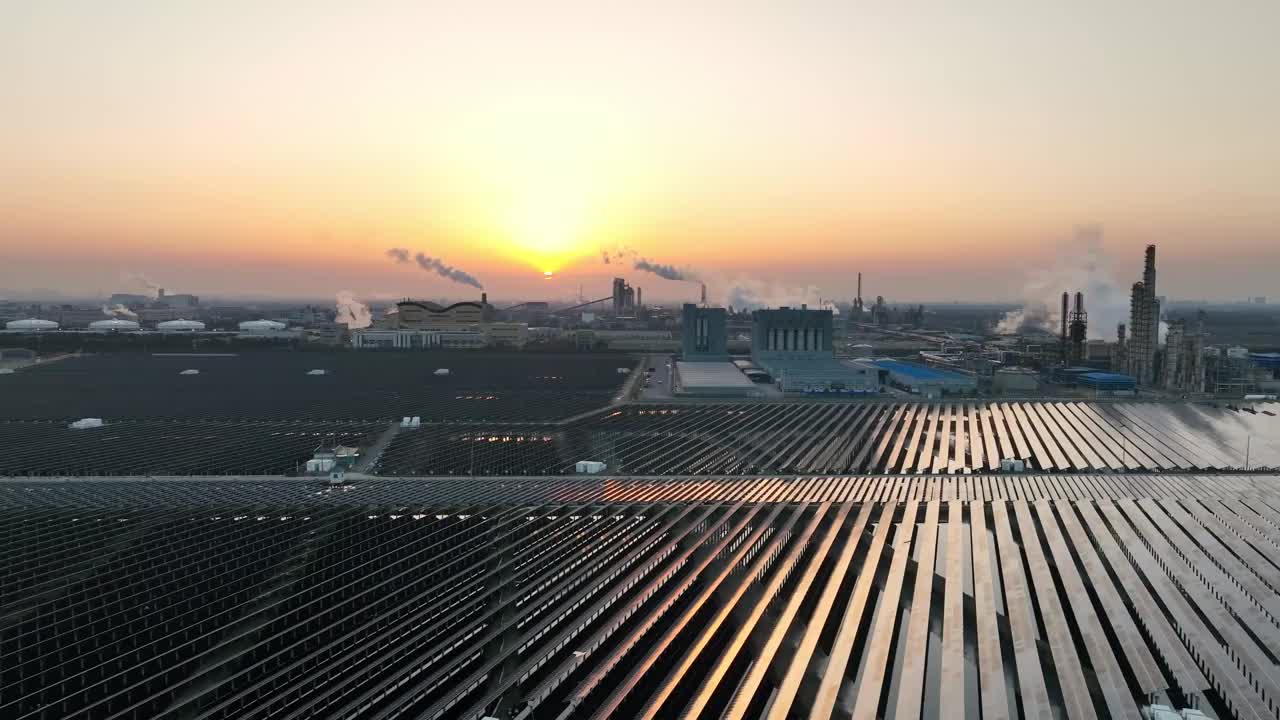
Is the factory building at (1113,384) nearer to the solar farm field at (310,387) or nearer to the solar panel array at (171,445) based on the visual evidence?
the solar farm field at (310,387)

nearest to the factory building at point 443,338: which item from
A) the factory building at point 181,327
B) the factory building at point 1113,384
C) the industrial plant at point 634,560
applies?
the factory building at point 181,327

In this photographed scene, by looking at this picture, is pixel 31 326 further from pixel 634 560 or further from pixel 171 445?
pixel 634 560

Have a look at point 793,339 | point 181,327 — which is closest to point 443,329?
point 181,327

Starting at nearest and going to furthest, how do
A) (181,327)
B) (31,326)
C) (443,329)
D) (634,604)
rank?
(634,604) < (443,329) < (31,326) < (181,327)

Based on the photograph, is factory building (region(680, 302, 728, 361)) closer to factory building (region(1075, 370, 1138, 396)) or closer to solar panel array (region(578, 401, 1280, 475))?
solar panel array (region(578, 401, 1280, 475))

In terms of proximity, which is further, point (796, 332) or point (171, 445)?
point (796, 332)

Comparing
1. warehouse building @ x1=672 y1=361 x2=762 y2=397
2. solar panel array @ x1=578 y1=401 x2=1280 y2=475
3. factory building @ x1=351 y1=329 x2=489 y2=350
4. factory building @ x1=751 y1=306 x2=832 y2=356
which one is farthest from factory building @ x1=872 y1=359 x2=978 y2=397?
factory building @ x1=351 y1=329 x2=489 y2=350

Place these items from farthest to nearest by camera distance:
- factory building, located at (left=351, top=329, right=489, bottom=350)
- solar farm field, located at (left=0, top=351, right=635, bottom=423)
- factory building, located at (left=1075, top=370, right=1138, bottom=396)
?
factory building, located at (left=351, top=329, right=489, bottom=350), factory building, located at (left=1075, top=370, right=1138, bottom=396), solar farm field, located at (left=0, top=351, right=635, bottom=423)
